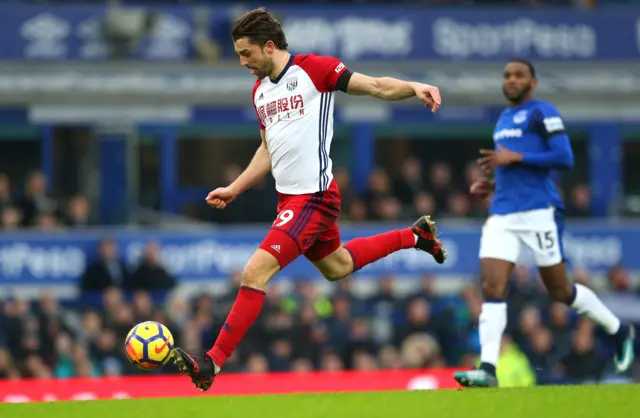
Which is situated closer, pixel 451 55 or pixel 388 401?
pixel 388 401

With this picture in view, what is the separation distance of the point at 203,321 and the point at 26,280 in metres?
3.58

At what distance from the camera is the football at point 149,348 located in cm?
796

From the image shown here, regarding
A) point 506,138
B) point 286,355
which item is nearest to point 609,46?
point 286,355

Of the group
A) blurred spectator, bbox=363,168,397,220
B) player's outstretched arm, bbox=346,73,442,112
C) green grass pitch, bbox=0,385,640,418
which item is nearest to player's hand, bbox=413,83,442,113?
player's outstretched arm, bbox=346,73,442,112

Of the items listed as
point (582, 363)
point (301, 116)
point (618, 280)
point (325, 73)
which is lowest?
point (582, 363)

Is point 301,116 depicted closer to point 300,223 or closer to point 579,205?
point 300,223

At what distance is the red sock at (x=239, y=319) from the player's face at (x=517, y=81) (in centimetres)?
285

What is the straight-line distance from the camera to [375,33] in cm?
2141

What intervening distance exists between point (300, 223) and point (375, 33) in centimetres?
1359

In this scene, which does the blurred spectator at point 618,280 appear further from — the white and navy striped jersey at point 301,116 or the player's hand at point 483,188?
the white and navy striped jersey at point 301,116

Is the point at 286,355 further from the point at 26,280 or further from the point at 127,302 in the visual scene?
the point at 26,280

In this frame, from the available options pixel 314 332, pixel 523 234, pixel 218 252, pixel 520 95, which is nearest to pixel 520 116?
pixel 520 95

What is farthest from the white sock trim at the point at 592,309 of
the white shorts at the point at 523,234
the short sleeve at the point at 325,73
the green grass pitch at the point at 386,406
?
the short sleeve at the point at 325,73

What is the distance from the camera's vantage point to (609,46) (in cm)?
2220
